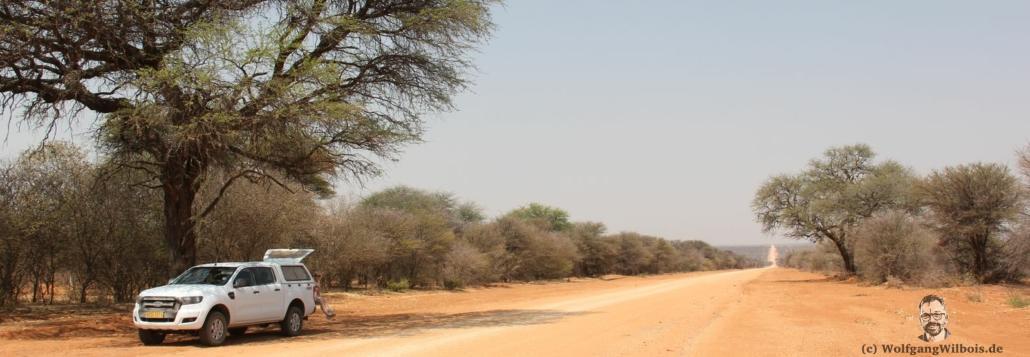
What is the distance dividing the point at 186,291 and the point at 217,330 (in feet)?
3.06

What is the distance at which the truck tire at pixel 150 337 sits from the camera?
45.7 feet

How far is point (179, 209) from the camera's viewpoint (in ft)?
60.4

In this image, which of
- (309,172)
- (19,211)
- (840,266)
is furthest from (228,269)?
(840,266)

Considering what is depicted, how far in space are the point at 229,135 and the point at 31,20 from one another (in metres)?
4.51

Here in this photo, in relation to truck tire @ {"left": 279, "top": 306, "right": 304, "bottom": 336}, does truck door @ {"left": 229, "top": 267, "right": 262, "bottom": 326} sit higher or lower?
higher

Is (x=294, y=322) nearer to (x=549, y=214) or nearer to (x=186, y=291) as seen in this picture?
(x=186, y=291)

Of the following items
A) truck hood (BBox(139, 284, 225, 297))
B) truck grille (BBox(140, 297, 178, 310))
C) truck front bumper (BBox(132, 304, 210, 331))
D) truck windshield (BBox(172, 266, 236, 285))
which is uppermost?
truck windshield (BBox(172, 266, 236, 285))

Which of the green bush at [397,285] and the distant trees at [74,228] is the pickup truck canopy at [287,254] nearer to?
the distant trees at [74,228]

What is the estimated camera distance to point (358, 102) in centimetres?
1862

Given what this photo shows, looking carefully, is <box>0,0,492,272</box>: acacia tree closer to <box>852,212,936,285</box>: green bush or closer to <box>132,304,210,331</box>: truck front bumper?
<box>132,304,210,331</box>: truck front bumper

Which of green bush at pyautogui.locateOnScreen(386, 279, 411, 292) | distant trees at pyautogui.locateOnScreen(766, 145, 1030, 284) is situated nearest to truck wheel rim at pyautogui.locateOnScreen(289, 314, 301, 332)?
green bush at pyautogui.locateOnScreen(386, 279, 411, 292)

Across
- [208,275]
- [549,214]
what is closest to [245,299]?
[208,275]

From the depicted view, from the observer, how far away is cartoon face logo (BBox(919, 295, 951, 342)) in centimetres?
1216

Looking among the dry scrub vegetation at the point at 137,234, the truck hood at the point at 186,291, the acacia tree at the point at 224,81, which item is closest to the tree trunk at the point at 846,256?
the dry scrub vegetation at the point at 137,234
